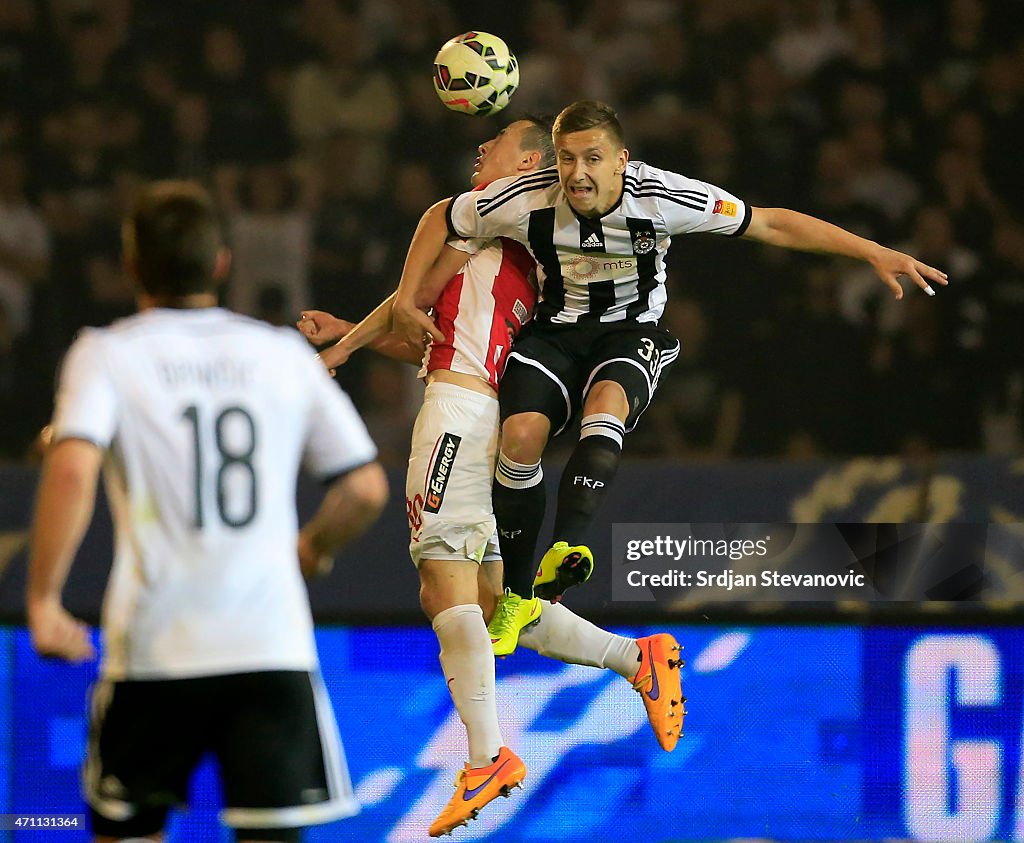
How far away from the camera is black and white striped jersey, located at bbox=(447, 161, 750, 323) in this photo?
16.8ft

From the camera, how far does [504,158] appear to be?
5.54 m

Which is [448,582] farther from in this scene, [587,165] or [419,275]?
[587,165]

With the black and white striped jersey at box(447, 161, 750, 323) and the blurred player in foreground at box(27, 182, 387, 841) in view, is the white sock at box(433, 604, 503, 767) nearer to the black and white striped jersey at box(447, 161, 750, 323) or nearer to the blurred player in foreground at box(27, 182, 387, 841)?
the black and white striped jersey at box(447, 161, 750, 323)

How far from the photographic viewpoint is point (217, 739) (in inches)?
120

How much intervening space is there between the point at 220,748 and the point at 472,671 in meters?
2.24

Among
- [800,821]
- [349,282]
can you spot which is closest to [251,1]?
[349,282]

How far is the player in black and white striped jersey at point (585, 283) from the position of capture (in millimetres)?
4988

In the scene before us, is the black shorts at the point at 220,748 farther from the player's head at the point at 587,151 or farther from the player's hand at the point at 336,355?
the player's hand at the point at 336,355

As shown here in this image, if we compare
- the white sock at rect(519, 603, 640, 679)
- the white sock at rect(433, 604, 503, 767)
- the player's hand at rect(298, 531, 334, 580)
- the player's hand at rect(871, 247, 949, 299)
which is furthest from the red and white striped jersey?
the player's hand at rect(298, 531, 334, 580)

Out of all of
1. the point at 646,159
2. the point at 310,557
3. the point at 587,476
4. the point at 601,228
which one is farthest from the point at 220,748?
the point at 646,159

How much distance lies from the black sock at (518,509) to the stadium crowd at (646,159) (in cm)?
203

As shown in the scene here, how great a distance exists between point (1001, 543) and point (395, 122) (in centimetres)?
352

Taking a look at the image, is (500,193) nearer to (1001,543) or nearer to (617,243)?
(617,243)

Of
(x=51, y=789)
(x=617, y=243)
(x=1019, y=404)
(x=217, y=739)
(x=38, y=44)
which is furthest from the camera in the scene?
(x=38, y=44)
